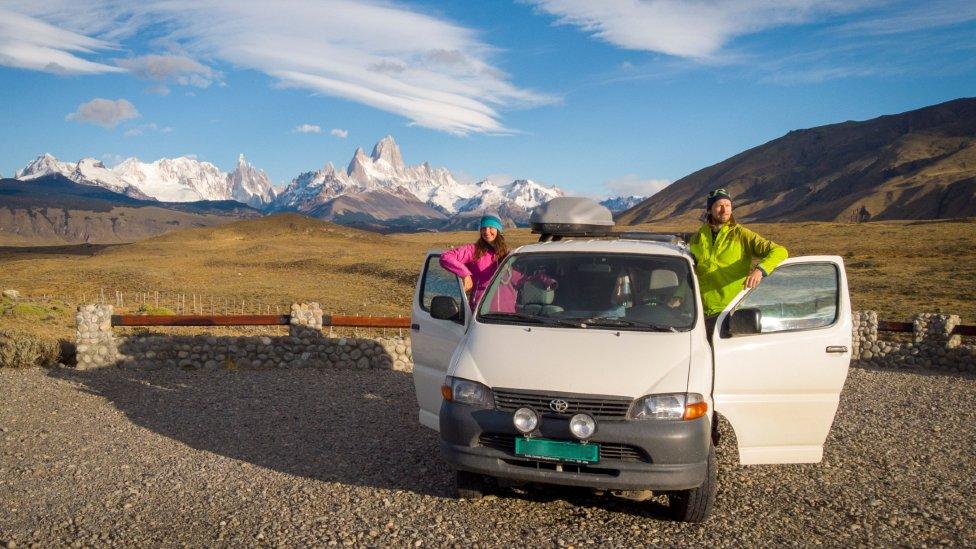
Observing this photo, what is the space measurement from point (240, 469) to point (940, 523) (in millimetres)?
5938

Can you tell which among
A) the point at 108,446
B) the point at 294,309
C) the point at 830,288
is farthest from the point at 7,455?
the point at 830,288

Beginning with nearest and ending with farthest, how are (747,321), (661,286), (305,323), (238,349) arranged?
1. (747,321)
2. (661,286)
3. (238,349)
4. (305,323)

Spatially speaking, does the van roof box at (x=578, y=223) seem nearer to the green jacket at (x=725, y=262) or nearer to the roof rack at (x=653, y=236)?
the roof rack at (x=653, y=236)

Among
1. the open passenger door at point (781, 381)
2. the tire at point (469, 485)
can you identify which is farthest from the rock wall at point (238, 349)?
the open passenger door at point (781, 381)

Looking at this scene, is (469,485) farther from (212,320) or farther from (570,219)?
(212,320)

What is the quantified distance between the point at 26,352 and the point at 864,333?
16090mm

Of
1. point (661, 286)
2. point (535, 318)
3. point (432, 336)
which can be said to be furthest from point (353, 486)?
point (661, 286)

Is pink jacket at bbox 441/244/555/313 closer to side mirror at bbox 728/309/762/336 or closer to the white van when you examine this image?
the white van

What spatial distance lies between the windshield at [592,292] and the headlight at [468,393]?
0.79 metres

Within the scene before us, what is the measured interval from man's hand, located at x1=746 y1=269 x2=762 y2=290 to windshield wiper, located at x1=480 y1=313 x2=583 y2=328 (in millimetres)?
1648

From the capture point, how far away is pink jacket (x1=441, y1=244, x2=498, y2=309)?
24.4ft

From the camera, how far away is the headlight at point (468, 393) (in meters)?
5.31

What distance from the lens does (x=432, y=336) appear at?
7.03 m

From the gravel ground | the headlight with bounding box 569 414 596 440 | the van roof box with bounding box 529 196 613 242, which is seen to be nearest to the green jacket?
the van roof box with bounding box 529 196 613 242
